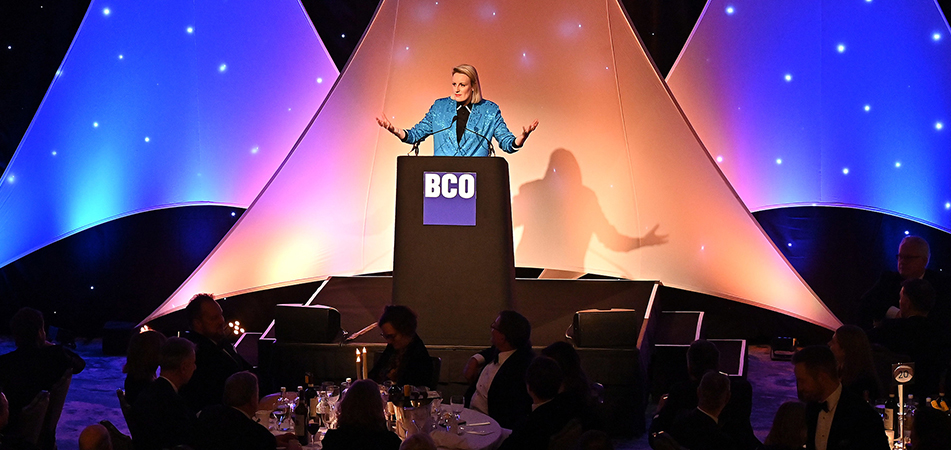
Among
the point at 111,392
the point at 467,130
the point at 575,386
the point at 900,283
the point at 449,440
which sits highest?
the point at 467,130

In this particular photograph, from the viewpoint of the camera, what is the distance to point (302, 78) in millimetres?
8383

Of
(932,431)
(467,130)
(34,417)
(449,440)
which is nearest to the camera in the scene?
(932,431)

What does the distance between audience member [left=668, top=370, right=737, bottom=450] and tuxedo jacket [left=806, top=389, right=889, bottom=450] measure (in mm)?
383

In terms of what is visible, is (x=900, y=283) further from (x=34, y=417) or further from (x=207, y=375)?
(x=34, y=417)

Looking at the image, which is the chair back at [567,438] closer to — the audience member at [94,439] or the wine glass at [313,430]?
the wine glass at [313,430]

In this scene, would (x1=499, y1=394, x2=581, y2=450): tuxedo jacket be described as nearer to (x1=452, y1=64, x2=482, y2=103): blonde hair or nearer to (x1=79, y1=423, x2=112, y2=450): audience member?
(x1=79, y1=423, x2=112, y2=450): audience member

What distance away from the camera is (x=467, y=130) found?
6410 millimetres

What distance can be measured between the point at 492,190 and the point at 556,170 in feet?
9.42

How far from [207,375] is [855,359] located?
301 centimetres

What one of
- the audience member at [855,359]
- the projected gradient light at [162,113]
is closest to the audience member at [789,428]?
the audience member at [855,359]

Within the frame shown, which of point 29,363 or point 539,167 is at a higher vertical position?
point 539,167

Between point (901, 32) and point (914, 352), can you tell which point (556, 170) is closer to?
point (901, 32)

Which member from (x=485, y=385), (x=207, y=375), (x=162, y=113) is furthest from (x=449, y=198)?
(x=162, y=113)

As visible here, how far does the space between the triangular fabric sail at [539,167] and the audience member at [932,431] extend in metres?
3.92
